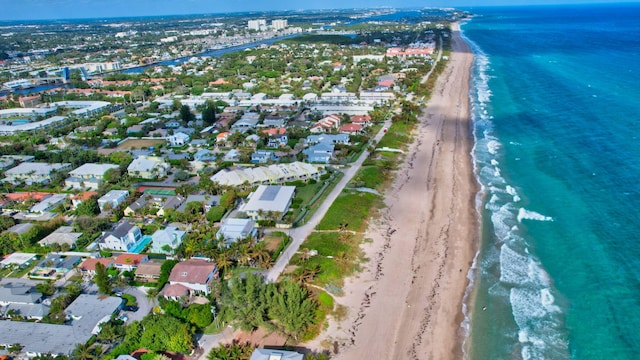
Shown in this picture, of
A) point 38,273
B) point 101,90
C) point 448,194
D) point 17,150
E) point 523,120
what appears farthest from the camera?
point 101,90

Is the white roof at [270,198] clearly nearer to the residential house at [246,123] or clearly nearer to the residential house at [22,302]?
the residential house at [22,302]

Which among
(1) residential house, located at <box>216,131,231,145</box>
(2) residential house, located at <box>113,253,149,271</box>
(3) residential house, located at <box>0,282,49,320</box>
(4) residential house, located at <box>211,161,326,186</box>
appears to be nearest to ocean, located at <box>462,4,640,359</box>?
(4) residential house, located at <box>211,161,326,186</box>

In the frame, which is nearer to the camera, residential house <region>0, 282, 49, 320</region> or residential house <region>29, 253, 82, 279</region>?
residential house <region>0, 282, 49, 320</region>

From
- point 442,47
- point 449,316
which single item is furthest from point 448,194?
point 442,47

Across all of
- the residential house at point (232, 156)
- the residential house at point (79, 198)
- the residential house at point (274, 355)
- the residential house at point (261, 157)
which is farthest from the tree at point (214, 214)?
the residential house at point (274, 355)

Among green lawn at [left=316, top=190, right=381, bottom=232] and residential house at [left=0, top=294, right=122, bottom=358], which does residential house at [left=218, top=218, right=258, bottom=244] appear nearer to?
green lawn at [left=316, top=190, right=381, bottom=232]

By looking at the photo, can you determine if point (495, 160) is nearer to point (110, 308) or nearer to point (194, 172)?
point (194, 172)
